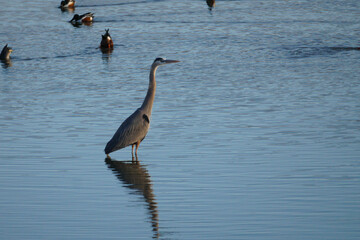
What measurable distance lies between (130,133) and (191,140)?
46.3 inches

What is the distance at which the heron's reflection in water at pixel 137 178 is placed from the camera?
27.5 ft

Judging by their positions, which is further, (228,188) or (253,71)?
(253,71)

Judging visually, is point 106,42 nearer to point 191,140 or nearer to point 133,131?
point 191,140

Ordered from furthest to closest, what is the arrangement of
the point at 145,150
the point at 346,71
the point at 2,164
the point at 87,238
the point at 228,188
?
the point at 346,71 → the point at 145,150 → the point at 2,164 → the point at 228,188 → the point at 87,238

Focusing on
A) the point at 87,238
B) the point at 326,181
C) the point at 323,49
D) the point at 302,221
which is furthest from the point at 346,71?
the point at 87,238

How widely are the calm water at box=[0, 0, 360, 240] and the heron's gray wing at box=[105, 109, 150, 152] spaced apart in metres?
0.27

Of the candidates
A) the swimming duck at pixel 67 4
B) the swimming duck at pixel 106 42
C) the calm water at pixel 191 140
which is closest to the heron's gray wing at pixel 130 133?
the calm water at pixel 191 140

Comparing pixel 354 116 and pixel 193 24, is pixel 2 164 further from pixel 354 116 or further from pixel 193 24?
pixel 193 24

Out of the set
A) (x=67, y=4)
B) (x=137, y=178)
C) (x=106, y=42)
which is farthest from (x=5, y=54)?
(x=67, y=4)

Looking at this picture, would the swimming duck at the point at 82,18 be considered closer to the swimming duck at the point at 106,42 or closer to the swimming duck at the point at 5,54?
the swimming duck at the point at 106,42

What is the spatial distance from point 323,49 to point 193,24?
978cm

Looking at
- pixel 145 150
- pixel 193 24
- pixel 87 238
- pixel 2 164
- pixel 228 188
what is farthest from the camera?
pixel 193 24

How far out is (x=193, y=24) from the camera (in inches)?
1257

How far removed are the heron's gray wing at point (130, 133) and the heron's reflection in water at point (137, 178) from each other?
287 millimetres
